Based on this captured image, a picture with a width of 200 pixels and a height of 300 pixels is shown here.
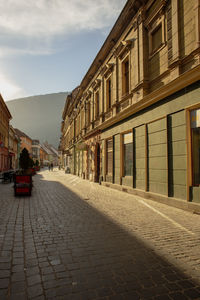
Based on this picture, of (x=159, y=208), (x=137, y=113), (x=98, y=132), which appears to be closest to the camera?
(x=159, y=208)

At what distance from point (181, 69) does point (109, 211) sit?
18.5 feet

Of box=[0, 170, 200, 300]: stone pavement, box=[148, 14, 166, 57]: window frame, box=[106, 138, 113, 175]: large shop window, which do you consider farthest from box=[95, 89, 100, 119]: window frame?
box=[0, 170, 200, 300]: stone pavement

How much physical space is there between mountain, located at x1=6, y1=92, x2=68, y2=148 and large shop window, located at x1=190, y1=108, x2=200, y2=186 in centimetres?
15660

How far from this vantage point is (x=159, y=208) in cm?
734

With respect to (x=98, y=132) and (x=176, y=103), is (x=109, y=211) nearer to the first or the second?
(x=176, y=103)

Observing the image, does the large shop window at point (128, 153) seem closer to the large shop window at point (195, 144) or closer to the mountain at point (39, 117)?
the large shop window at point (195, 144)

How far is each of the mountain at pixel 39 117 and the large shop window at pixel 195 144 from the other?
156605 mm

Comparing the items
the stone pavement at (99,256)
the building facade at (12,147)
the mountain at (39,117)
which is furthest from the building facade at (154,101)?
the mountain at (39,117)

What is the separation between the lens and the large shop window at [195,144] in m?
6.97

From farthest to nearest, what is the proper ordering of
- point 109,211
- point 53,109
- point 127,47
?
point 53,109, point 127,47, point 109,211

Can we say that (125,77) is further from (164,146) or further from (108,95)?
(164,146)

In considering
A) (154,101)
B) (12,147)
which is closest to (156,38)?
(154,101)

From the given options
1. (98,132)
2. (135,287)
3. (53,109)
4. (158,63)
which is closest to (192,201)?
(135,287)

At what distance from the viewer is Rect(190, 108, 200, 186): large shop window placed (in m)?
6.97
